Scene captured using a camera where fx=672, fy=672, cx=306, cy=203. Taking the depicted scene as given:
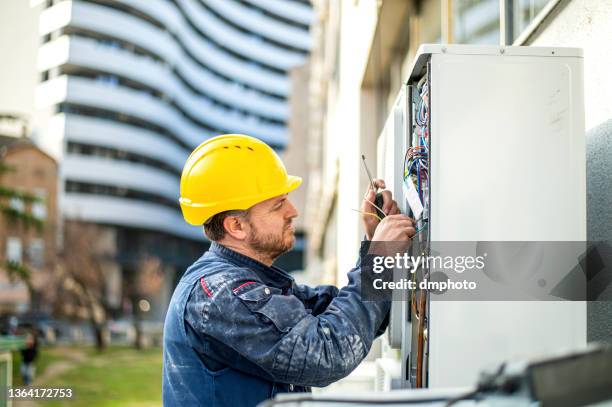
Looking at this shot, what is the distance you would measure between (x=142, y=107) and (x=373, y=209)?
4814 cm

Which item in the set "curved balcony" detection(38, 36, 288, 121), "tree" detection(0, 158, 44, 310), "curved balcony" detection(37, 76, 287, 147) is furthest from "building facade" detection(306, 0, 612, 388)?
"curved balcony" detection(37, 76, 287, 147)

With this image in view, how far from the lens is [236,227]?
Answer: 2.46 m

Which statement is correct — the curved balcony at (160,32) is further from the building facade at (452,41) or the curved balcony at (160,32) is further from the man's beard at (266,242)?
the man's beard at (266,242)

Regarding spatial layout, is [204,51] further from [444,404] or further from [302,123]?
[444,404]

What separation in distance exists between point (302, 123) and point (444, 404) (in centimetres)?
3793

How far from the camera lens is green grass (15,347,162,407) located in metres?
19.1

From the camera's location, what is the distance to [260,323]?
210 cm

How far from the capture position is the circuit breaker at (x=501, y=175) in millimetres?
1929

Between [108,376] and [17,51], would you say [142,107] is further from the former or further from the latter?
[17,51]

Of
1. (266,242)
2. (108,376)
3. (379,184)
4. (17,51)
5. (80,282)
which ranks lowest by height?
(108,376)

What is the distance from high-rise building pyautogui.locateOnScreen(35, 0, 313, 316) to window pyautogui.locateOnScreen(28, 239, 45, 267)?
523 centimetres

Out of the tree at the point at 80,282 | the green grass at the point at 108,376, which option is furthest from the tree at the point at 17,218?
the tree at the point at 80,282
